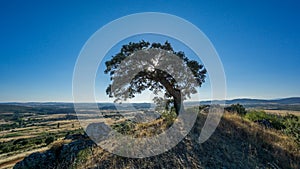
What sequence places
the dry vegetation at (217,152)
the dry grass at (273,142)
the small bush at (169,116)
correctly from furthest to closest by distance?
the small bush at (169,116) → the dry grass at (273,142) → the dry vegetation at (217,152)

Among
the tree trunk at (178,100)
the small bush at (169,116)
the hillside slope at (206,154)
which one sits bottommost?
the hillside slope at (206,154)

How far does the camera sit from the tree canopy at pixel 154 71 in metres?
11.7

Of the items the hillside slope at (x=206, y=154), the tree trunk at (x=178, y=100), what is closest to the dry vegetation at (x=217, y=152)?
the hillside slope at (x=206, y=154)

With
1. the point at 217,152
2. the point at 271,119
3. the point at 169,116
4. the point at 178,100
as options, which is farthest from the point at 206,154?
the point at 271,119

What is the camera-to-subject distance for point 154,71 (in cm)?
1211

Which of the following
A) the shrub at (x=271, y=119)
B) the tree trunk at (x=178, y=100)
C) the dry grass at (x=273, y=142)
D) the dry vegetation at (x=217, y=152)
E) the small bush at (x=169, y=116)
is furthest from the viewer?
the shrub at (x=271, y=119)

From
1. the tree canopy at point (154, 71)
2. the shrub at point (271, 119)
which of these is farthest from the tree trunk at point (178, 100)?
the shrub at point (271, 119)

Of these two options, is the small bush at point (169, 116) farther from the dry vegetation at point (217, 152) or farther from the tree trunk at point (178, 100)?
the tree trunk at point (178, 100)

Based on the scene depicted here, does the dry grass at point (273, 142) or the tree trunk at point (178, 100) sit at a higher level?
the tree trunk at point (178, 100)

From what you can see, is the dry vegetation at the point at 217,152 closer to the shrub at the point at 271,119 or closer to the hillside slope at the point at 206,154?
the hillside slope at the point at 206,154

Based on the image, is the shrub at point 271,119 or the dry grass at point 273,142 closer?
the dry grass at point 273,142

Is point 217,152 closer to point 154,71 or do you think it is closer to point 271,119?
point 154,71

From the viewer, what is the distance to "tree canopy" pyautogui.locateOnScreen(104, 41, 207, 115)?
38.4 feet

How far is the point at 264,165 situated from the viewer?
8.51m
